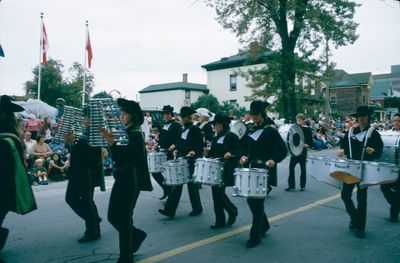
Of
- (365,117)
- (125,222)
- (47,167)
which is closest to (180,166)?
(125,222)

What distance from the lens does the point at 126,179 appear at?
4613 mm

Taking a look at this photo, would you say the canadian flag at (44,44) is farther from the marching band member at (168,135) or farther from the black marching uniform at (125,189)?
the black marching uniform at (125,189)

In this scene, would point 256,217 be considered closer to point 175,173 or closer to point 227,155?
point 227,155

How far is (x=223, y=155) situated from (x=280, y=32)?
19.5 metres

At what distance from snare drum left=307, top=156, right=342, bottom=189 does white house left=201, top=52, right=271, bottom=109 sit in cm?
3801

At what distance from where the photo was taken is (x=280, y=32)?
2452cm

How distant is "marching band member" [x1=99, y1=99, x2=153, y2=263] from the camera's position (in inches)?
180

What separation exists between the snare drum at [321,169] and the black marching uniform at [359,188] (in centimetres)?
22

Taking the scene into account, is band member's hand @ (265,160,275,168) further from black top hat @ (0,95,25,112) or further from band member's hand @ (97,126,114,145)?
black top hat @ (0,95,25,112)

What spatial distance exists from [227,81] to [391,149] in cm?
4054

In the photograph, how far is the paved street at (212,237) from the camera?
16.7 feet

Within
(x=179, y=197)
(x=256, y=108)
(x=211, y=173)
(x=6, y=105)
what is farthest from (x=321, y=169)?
(x=6, y=105)

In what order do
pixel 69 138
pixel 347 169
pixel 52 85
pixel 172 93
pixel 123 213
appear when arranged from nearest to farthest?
pixel 123 213
pixel 69 138
pixel 347 169
pixel 52 85
pixel 172 93

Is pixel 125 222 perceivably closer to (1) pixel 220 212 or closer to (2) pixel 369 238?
(1) pixel 220 212
